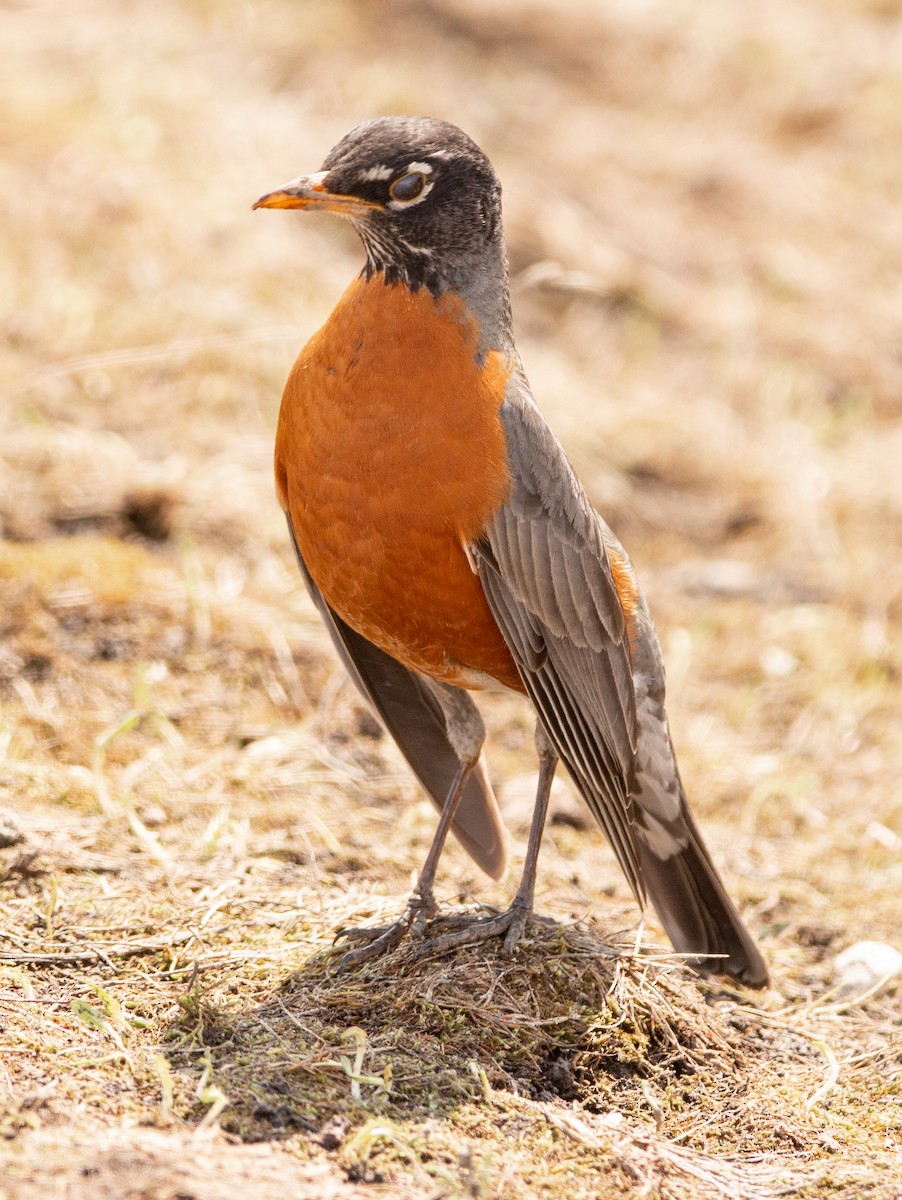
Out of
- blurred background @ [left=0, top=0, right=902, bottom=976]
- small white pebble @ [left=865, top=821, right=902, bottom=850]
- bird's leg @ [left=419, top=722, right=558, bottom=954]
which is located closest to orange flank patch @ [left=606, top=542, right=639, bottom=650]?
bird's leg @ [left=419, top=722, right=558, bottom=954]

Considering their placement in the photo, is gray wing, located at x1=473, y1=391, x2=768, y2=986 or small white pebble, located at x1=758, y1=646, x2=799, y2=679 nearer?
gray wing, located at x1=473, y1=391, x2=768, y2=986

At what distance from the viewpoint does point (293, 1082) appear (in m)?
3.21

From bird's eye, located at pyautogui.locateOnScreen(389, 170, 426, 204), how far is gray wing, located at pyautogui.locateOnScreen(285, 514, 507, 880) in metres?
1.25

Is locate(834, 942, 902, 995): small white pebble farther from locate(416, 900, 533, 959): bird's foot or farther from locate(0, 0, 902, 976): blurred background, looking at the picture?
locate(416, 900, 533, 959): bird's foot

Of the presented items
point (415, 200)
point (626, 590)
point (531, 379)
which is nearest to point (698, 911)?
point (626, 590)

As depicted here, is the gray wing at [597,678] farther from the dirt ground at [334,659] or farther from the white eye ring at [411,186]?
the white eye ring at [411,186]

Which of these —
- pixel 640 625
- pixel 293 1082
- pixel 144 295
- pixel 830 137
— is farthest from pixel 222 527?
pixel 830 137

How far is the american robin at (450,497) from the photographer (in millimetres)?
3707

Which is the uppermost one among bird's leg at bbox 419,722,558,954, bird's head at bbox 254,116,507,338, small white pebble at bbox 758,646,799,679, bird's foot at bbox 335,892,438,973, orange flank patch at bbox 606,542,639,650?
bird's head at bbox 254,116,507,338

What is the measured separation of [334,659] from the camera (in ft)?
19.3

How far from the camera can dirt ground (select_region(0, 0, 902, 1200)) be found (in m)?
3.28

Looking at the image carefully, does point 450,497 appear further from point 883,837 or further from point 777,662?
point 777,662

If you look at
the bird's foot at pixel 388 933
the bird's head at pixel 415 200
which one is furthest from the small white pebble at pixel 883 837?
the bird's head at pixel 415 200

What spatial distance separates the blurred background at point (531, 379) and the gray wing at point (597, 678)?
49cm
